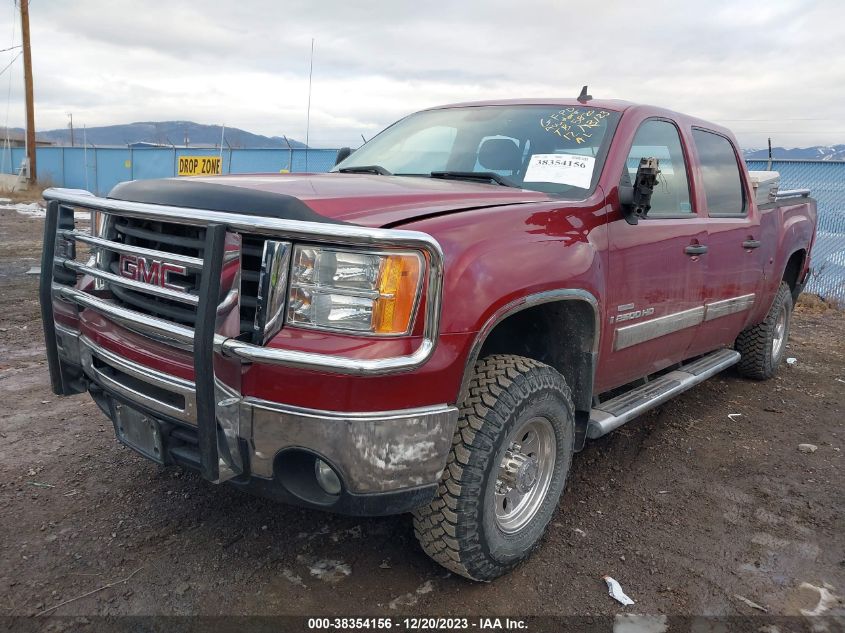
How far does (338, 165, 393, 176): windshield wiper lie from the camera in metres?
3.61

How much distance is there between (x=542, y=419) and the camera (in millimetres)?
2748

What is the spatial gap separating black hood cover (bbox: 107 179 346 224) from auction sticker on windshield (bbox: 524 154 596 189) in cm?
140

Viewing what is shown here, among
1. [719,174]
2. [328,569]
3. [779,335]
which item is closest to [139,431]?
[328,569]

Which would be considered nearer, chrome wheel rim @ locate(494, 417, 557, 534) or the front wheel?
the front wheel

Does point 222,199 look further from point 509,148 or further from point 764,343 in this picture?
point 764,343

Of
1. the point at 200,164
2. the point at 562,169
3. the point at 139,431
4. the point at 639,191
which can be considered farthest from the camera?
the point at 200,164

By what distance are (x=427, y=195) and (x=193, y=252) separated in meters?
0.89

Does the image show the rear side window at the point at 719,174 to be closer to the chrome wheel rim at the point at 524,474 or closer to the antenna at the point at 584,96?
the antenna at the point at 584,96

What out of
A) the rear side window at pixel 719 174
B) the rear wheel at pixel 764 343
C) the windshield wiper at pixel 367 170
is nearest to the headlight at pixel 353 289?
the windshield wiper at pixel 367 170

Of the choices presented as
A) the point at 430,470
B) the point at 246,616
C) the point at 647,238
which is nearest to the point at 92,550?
the point at 246,616

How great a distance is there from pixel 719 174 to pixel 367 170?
231cm

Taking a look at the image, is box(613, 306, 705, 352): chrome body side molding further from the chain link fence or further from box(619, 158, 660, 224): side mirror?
the chain link fence

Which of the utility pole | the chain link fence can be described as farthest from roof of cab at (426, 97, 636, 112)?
the utility pole

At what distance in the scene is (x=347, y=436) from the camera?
81.1 inches
